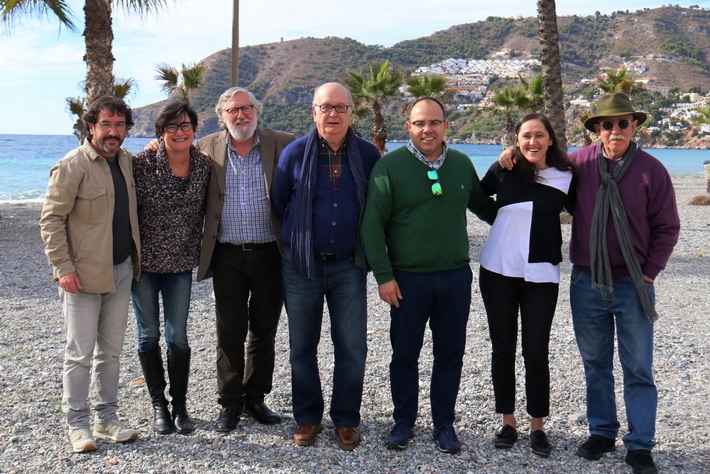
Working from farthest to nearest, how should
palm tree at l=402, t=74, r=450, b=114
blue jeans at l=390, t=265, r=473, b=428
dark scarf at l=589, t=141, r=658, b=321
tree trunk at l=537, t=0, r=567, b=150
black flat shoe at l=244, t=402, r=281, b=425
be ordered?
1. palm tree at l=402, t=74, r=450, b=114
2. tree trunk at l=537, t=0, r=567, b=150
3. black flat shoe at l=244, t=402, r=281, b=425
4. blue jeans at l=390, t=265, r=473, b=428
5. dark scarf at l=589, t=141, r=658, b=321

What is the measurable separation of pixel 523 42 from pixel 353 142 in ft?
558

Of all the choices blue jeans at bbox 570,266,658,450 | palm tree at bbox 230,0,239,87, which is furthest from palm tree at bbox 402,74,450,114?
blue jeans at bbox 570,266,658,450

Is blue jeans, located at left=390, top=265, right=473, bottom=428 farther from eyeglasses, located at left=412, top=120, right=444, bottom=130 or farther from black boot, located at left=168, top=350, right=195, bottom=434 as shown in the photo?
black boot, located at left=168, top=350, right=195, bottom=434

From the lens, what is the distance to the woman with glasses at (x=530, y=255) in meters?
3.76

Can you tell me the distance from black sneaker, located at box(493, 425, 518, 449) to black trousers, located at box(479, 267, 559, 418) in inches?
4.9

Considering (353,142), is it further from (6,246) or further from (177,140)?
(6,246)

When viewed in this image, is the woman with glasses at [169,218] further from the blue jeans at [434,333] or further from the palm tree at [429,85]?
the palm tree at [429,85]

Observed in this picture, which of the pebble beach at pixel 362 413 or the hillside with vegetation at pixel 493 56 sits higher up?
the hillside with vegetation at pixel 493 56

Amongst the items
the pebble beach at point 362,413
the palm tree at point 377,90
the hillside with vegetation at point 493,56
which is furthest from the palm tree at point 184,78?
the hillside with vegetation at point 493,56

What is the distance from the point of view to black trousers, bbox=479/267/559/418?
3.78 metres

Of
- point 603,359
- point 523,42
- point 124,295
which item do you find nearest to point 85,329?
point 124,295

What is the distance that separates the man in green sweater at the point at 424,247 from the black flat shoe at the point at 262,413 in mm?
824

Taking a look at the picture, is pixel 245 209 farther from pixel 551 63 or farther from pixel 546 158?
pixel 551 63

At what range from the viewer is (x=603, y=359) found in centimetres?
385
